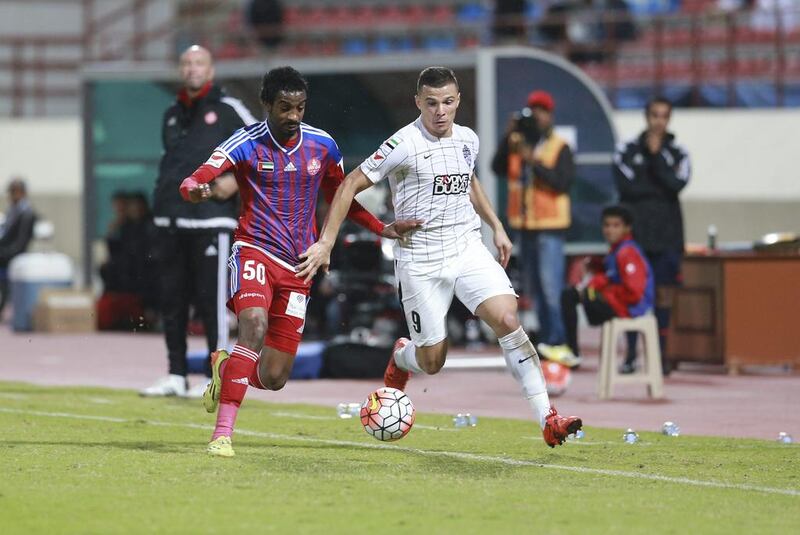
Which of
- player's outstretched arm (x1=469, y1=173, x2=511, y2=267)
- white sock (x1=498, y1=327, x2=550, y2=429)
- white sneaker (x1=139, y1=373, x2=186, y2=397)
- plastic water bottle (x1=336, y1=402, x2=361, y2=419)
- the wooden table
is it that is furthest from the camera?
the wooden table

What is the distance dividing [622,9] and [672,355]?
13157 millimetres

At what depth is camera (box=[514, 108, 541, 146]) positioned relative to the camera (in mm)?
15742

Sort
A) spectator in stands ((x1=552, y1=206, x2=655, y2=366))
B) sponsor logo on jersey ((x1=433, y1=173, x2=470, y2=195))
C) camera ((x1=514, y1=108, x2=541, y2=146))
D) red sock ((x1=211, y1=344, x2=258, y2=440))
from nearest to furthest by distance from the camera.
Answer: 1. red sock ((x1=211, y1=344, x2=258, y2=440))
2. sponsor logo on jersey ((x1=433, y1=173, x2=470, y2=195))
3. spectator in stands ((x1=552, y1=206, x2=655, y2=366))
4. camera ((x1=514, y1=108, x2=541, y2=146))

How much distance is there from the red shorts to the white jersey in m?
0.69

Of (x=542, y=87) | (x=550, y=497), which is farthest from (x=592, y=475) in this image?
(x=542, y=87)

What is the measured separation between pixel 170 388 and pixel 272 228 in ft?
13.0

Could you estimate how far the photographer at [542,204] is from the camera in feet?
51.0

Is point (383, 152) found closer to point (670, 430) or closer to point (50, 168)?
point (670, 430)

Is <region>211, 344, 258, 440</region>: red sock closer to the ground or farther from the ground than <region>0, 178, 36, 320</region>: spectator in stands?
closer to the ground

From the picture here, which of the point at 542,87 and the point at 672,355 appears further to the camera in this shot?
the point at 542,87

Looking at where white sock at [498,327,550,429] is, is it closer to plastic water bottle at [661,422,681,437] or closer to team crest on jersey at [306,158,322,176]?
team crest on jersey at [306,158,322,176]

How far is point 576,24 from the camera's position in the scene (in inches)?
1081

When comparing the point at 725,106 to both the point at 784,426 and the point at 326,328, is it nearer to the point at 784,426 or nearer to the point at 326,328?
the point at 326,328

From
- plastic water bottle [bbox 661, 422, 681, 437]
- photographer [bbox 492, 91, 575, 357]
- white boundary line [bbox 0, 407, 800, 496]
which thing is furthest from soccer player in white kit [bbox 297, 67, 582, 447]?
photographer [bbox 492, 91, 575, 357]
